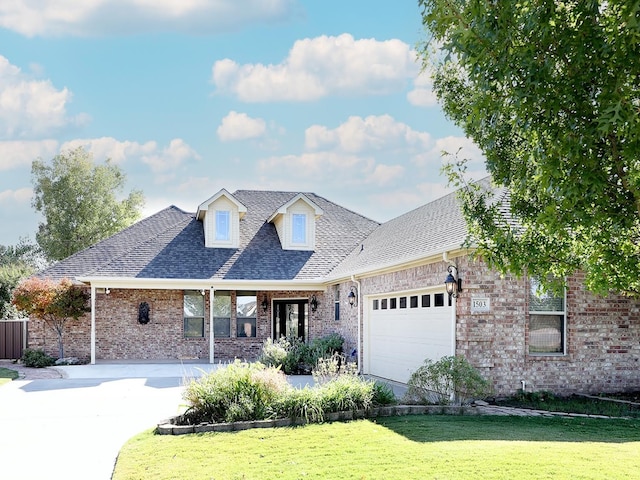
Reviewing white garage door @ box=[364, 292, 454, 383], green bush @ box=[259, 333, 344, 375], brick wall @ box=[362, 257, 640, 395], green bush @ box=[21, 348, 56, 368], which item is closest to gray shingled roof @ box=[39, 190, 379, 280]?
green bush @ box=[21, 348, 56, 368]

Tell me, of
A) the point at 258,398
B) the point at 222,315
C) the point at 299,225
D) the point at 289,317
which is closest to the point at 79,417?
the point at 258,398

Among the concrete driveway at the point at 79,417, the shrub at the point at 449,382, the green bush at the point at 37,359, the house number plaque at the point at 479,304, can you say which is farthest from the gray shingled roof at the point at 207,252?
the shrub at the point at 449,382

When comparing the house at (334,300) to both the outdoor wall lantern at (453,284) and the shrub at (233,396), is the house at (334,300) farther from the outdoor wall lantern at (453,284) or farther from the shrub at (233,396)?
the shrub at (233,396)

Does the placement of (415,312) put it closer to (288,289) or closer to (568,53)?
(288,289)

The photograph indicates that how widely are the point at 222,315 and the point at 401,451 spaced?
54.4ft

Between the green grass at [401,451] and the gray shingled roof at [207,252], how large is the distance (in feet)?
43.6

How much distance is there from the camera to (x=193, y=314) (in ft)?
78.4

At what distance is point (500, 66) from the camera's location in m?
4.89

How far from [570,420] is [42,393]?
37.0ft

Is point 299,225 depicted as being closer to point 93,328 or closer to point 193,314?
point 193,314

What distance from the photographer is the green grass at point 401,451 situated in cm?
723

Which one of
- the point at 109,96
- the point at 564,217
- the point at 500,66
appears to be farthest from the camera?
the point at 109,96

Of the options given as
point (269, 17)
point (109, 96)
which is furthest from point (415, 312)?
point (109, 96)

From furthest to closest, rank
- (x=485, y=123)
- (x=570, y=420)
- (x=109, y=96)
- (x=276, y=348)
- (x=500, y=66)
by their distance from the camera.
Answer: (x=109, y=96), (x=276, y=348), (x=570, y=420), (x=485, y=123), (x=500, y=66)
